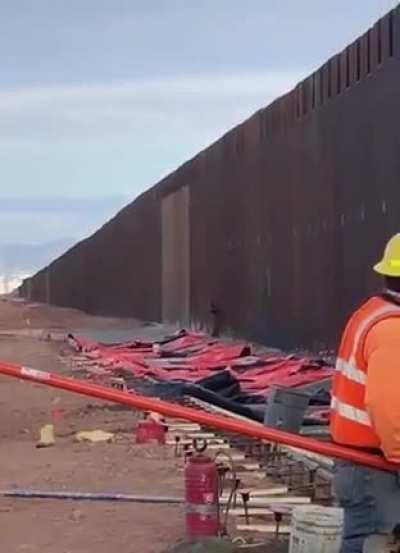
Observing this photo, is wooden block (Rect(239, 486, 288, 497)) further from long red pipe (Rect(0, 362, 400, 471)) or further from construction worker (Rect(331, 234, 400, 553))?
construction worker (Rect(331, 234, 400, 553))

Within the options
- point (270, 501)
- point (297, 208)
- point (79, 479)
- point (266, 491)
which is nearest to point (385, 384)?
point (270, 501)

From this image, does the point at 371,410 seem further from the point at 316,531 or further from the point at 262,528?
the point at 262,528

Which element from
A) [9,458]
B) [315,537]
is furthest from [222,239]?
[315,537]

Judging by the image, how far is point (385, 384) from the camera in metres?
4.29

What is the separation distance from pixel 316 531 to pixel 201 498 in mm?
1185

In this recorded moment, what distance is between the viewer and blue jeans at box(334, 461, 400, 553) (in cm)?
A: 465

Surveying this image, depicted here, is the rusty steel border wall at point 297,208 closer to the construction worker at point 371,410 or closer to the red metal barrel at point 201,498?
the red metal barrel at point 201,498

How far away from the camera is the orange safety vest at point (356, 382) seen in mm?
4469

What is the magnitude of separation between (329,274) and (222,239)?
9.00m

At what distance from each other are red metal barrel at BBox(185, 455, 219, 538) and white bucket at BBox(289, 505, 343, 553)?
879 mm

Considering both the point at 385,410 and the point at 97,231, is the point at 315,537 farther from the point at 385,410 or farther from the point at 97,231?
the point at 97,231

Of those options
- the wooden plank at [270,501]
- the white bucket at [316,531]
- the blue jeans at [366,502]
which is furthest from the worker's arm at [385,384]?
the wooden plank at [270,501]

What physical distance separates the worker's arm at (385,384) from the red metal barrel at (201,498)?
8.71ft

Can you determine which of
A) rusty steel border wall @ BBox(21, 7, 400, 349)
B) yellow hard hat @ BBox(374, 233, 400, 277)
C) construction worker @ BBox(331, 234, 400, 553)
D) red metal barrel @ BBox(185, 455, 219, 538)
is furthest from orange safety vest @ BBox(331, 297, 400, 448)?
rusty steel border wall @ BBox(21, 7, 400, 349)
